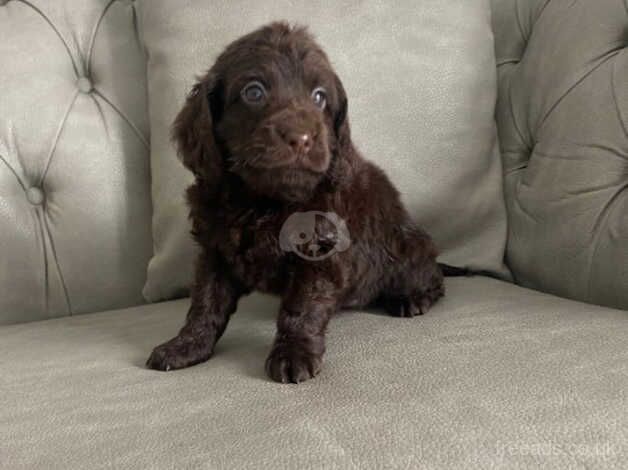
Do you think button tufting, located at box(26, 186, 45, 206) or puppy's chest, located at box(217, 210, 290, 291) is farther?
button tufting, located at box(26, 186, 45, 206)

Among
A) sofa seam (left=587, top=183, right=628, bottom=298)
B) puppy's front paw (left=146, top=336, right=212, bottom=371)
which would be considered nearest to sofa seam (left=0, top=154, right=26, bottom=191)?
puppy's front paw (left=146, top=336, right=212, bottom=371)

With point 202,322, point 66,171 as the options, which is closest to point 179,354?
point 202,322

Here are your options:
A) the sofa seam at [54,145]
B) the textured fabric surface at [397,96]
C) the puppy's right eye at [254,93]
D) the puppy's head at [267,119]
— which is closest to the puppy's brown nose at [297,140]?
the puppy's head at [267,119]

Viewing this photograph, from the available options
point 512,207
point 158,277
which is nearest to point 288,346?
point 158,277

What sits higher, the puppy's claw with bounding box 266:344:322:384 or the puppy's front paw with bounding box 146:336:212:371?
the puppy's claw with bounding box 266:344:322:384

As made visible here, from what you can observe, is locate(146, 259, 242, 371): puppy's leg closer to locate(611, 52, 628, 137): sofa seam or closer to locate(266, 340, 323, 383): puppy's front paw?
locate(266, 340, 323, 383): puppy's front paw

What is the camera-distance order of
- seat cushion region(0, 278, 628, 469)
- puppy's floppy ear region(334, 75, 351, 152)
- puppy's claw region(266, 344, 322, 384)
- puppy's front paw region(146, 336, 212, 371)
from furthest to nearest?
puppy's floppy ear region(334, 75, 351, 152) < puppy's front paw region(146, 336, 212, 371) < puppy's claw region(266, 344, 322, 384) < seat cushion region(0, 278, 628, 469)

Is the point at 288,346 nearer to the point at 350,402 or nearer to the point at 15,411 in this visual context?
the point at 350,402
